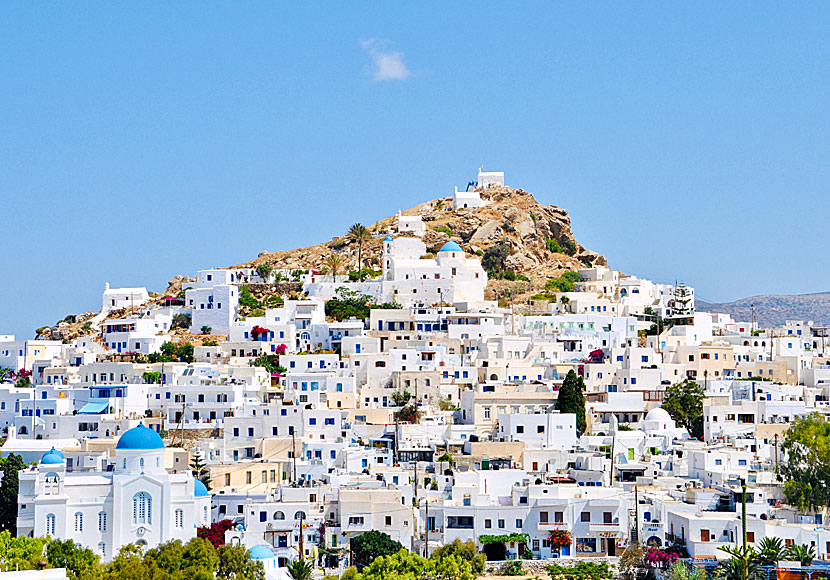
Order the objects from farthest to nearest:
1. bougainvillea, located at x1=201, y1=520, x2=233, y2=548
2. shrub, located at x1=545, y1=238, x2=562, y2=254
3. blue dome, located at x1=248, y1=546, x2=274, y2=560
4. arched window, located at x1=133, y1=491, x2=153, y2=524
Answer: shrub, located at x1=545, y1=238, x2=562, y2=254 → arched window, located at x1=133, y1=491, x2=153, y2=524 → bougainvillea, located at x1=201, y1=520, x2=233, y2=548 → blue dome, located at x1=248, y1=546, x2=274, y2=560

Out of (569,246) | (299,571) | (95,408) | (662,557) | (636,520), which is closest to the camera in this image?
(299,571)

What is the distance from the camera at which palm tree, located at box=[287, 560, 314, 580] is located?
42.1 meters

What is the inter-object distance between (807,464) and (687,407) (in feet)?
40.7

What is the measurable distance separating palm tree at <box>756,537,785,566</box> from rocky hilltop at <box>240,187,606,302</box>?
1847 inches

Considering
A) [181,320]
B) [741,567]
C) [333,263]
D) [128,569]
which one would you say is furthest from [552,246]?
[128,569]

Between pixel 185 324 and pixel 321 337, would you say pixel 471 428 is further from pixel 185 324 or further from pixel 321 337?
pixel 185 324

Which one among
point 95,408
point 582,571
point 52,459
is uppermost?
point 95,408

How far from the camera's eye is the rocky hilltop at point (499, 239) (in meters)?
94.7

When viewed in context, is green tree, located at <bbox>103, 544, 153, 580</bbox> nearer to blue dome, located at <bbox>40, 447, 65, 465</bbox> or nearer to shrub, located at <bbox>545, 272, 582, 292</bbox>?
blue dome, located at <bbox>40, 447, 65, 465</bbox>

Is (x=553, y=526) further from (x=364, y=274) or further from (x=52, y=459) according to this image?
(x=364, y=274)

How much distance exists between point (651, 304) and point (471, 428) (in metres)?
30.8

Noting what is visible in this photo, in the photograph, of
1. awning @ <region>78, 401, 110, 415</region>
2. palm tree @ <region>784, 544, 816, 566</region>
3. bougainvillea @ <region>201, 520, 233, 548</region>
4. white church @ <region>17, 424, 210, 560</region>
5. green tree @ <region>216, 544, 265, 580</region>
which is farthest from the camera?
awning @ <region>78, 401, 110, 415</region>

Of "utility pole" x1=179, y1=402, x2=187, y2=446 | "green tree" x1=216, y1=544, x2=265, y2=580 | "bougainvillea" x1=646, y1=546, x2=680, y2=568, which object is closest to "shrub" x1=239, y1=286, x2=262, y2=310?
"utility pole" x1=179, y1=402, x2=187, y2=446

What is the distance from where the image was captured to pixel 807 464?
50.8m
